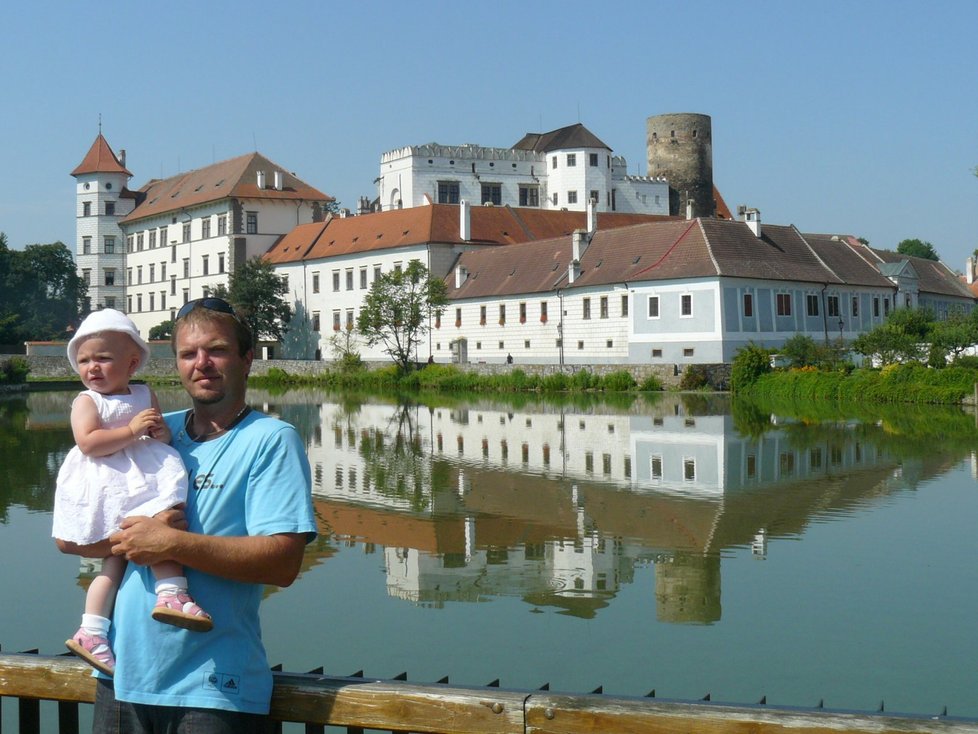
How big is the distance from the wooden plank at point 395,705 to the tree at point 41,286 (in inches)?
3855

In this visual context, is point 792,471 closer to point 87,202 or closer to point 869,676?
point 869,676

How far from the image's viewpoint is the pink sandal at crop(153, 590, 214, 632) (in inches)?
139

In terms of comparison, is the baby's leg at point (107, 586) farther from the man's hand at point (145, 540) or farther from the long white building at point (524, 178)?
the long white building at point (524, 178)

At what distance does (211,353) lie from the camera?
12.9 feet

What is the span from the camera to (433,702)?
12.4ft

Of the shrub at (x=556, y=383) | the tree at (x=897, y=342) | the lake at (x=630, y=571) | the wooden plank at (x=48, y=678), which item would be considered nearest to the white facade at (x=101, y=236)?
the shrub at (x=556, y=383)

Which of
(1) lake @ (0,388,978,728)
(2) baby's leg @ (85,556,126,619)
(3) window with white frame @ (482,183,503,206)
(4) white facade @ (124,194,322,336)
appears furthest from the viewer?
(3) window with white frame @ (482,183,503,206)

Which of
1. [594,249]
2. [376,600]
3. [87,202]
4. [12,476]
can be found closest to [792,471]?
[376,600]

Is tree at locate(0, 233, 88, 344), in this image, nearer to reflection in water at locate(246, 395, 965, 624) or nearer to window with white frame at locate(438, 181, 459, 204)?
window with white frame at locate(438, 181, 459, 204)

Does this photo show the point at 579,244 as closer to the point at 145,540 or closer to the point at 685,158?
the point at 685,158

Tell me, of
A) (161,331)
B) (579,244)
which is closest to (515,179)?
(161,331)

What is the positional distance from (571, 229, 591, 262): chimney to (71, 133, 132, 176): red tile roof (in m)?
50.3

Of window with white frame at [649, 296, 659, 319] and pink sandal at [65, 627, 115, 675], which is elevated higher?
window with white frame at [649, 296, 659, 319]

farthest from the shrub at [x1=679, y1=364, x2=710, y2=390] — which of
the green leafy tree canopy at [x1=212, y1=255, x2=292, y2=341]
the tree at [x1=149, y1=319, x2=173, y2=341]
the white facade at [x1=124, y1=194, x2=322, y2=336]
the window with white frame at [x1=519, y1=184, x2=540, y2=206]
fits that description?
the tree at [x1=149, y1=319, x2=173, y2=341]
